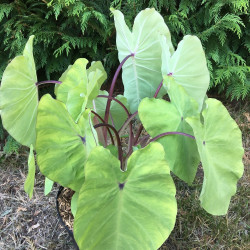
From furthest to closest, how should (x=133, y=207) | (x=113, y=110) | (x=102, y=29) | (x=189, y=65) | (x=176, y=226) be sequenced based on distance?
(x=102, y=29) → (x=176, y=226) → (x=113, y=110) → (x=189, y=65) → (x=133, y=207)

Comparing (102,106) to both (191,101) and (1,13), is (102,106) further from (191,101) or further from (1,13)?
(1,13)

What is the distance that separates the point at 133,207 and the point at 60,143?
25 centimetres

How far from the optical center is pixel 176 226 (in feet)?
4.55

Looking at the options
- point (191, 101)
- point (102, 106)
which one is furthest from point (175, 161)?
point (102, 106)

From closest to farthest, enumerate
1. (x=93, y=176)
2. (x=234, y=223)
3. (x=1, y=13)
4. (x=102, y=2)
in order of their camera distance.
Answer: (x=93, y=176), (x=234, y=223), (x=1, y=13), (x=102, y=2)

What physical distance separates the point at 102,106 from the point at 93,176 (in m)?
0.59

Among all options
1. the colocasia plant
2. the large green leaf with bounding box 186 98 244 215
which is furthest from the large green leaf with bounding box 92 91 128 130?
the large green leaf with bounding box 186 98 244 215

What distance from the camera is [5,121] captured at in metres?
0.93

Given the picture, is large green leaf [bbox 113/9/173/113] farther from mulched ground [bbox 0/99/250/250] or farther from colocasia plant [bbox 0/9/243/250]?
mulched ground [bbox 0/99/250/250]

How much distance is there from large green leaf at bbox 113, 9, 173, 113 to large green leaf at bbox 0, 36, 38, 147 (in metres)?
0.36

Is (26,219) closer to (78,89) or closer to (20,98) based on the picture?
(20,98)

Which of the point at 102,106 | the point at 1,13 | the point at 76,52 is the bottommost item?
the point at 76,52

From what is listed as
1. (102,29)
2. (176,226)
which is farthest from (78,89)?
(102,29)

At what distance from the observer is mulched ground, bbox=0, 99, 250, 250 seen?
4.37ft
